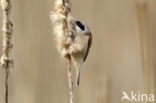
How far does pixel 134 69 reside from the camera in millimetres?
2363

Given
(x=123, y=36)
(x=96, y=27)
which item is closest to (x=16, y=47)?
(x=96, y=27)

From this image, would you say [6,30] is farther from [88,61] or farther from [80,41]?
[88,61]

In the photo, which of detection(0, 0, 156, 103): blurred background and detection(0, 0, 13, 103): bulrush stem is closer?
detection(0, 0, 13, 103): bulrush stem

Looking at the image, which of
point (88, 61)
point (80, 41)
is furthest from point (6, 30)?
point (88, 61)

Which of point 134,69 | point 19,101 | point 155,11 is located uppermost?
point 155,11

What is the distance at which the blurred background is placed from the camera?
87.6 inches

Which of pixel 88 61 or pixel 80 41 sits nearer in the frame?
pixel 80 41

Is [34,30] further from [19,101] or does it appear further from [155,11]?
[155,11]

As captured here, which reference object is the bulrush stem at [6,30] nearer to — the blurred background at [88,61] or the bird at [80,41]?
the bird at [80,41]

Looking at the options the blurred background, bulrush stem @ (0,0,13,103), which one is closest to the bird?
bulrush stem @ (0,0,13,103)

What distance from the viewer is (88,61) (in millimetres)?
2498

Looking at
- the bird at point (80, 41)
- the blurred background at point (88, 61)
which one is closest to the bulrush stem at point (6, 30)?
the bird at point (80, 41)

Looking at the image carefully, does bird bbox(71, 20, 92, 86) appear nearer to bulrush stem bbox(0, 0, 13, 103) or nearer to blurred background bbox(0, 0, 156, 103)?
bulrush stem bbox(0, 0, 13, 103)

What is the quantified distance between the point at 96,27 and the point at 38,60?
0.40m
